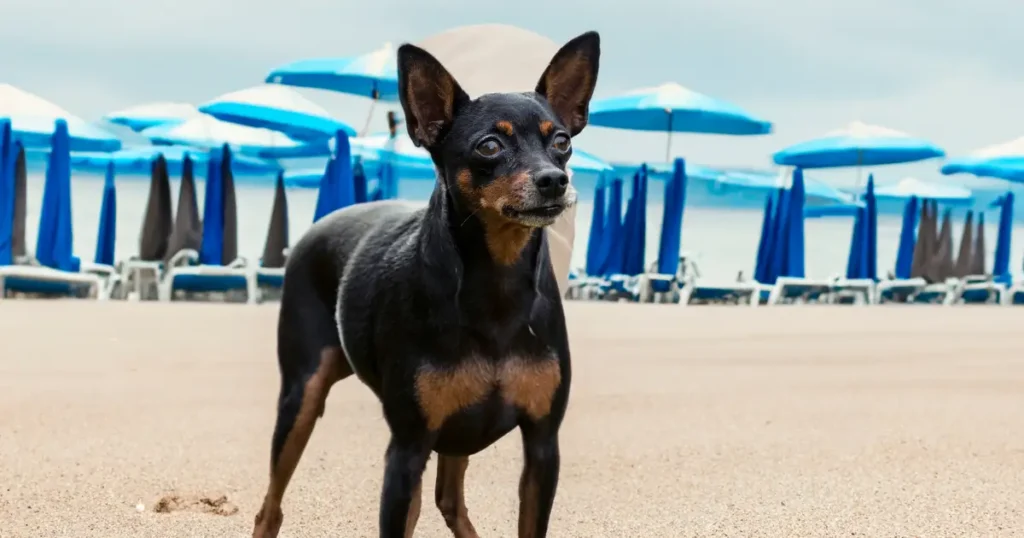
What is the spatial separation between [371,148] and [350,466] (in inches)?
512

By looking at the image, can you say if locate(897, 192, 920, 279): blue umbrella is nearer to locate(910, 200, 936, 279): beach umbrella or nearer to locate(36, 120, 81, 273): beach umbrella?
locate(910, 200, 936, 279): beach umbrella

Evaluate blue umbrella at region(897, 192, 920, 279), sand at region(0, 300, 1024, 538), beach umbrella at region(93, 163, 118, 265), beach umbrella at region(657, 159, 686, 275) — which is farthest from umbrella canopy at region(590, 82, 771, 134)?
sand at region(0, 300, 1024, 538)

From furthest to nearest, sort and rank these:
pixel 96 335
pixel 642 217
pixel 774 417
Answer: pixel 642 217 < pixel 96 335 < pixel 774 417

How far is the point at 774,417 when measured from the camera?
6562mm

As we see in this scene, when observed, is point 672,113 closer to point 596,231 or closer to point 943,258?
point 596,231

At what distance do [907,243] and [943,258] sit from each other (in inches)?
51.7

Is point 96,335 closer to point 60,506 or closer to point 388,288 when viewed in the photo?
point 60,506

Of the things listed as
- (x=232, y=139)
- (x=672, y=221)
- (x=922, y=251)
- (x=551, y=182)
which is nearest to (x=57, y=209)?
(x=232, y=139)

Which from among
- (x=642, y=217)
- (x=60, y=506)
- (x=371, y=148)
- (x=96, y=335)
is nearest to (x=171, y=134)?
(x=371, y=148)

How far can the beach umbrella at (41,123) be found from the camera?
63.1 feet

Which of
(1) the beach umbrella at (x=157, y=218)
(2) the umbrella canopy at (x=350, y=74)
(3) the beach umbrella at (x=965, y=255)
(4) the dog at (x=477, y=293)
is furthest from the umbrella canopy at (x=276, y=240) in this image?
(3) the beach umbrella at (x=965, y=255)

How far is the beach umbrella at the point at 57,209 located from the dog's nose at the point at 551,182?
15.1 m

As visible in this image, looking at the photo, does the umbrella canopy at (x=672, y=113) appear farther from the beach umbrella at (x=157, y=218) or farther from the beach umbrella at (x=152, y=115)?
the beach umbrella at (x=152, y=115)

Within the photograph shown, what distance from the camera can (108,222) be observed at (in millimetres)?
17844
